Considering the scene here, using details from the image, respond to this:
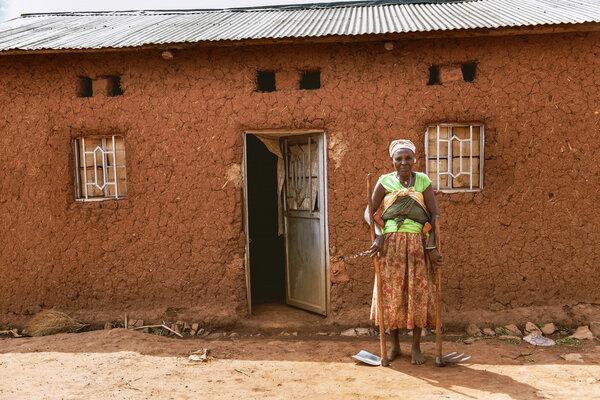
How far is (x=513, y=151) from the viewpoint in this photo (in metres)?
4.79

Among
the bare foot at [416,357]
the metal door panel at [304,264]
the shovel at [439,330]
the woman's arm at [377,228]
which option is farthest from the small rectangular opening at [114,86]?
the bare foot at [416,357]

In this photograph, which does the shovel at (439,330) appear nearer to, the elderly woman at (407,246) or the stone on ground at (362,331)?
the elderly woman at (407,246)

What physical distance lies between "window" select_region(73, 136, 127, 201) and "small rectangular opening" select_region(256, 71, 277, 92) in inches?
65.2

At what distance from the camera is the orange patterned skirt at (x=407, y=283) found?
365 cm

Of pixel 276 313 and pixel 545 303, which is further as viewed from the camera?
pixel 276 313

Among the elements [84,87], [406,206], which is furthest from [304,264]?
[84,87]

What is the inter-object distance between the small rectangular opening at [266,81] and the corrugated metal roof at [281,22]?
1.43 feet

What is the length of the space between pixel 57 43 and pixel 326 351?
4315 millimetres

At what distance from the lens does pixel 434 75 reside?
4969mm

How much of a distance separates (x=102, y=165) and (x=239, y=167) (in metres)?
1.58

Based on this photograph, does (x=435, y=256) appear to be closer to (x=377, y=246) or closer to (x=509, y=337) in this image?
(x=377, y=246)

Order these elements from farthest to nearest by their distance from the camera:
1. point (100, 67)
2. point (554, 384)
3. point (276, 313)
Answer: point (276, 313) < point (100, 67) < point (554, 384)

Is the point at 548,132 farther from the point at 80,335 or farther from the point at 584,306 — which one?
the point at 80,335

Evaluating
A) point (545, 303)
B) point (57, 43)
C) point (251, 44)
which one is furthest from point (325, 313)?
point (57, 43)
